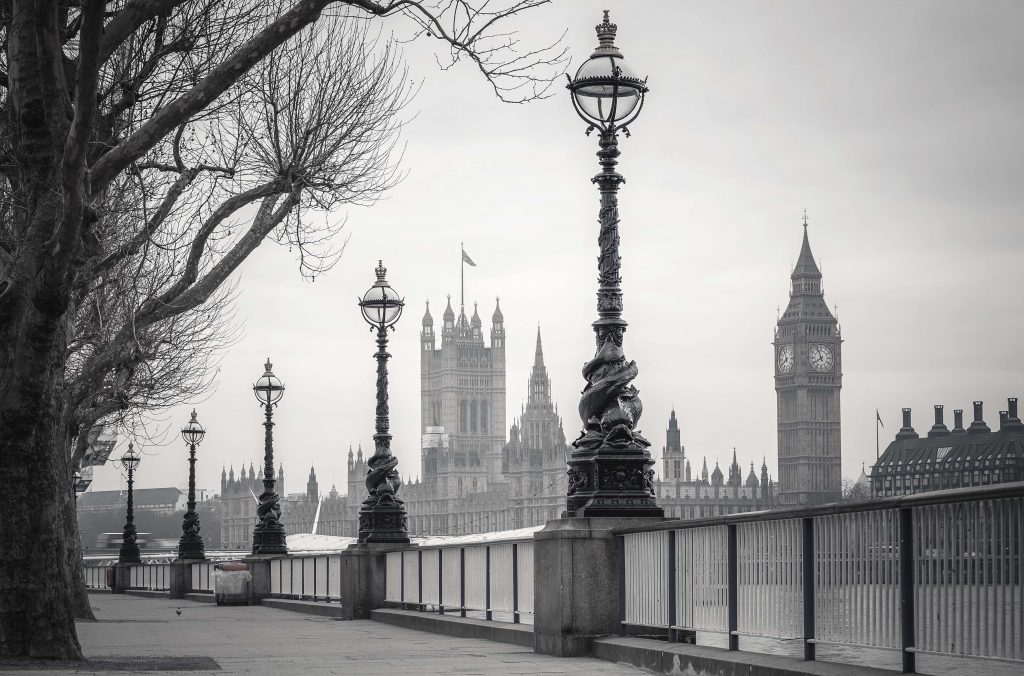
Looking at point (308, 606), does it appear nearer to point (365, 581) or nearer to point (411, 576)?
point (365, 581)

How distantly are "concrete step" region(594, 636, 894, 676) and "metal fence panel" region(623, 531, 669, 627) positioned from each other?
7.5 inches

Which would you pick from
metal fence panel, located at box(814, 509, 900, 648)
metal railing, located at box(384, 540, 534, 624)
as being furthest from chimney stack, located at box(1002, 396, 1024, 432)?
metal fence panel, located at box(814, 509, 900, 648)

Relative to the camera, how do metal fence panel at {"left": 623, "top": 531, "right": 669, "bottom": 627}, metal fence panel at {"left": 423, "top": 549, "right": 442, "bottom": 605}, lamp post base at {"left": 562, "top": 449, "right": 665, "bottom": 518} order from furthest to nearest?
metal fence panel at {"left": 423, "top": 549, "right": 442, "bottom": 605}, lamp post base at {"left": 562, "top": 449, "right": 665, "bottom": 518}, metal fence panel at {"left": 623, "top": 531, "right": 669, "bottom": 627}

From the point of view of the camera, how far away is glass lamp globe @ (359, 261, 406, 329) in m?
22.4

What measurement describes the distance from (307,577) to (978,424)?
15970cm

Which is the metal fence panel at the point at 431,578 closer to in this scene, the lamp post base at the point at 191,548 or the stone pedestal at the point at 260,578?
the stone pedestal at the point at 260,578

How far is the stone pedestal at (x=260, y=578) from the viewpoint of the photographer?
3072 centimetres

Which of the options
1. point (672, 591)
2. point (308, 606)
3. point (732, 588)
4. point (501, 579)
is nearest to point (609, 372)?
point (672, 591)

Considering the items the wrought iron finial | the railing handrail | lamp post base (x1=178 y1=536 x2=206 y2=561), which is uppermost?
the wrought iron finial

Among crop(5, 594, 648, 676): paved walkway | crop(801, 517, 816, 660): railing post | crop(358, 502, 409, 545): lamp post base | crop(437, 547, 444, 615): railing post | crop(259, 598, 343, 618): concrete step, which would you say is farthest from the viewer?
crop(259, 598, 343, 618): concrete step

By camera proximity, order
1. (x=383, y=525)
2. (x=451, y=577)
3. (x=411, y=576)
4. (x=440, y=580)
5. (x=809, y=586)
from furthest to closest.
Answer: (x=383, y=525) < (x=411, y=576) < (x=440, y=580) < (x=451, y=577) < (x=809, y=586)

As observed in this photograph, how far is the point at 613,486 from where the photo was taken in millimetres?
12438

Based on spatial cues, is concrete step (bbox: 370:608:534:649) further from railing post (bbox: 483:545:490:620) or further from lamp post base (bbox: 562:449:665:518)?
lamp post base (bbox: 562:449:665:518)

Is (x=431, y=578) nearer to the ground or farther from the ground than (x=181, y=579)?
farther from the ground
